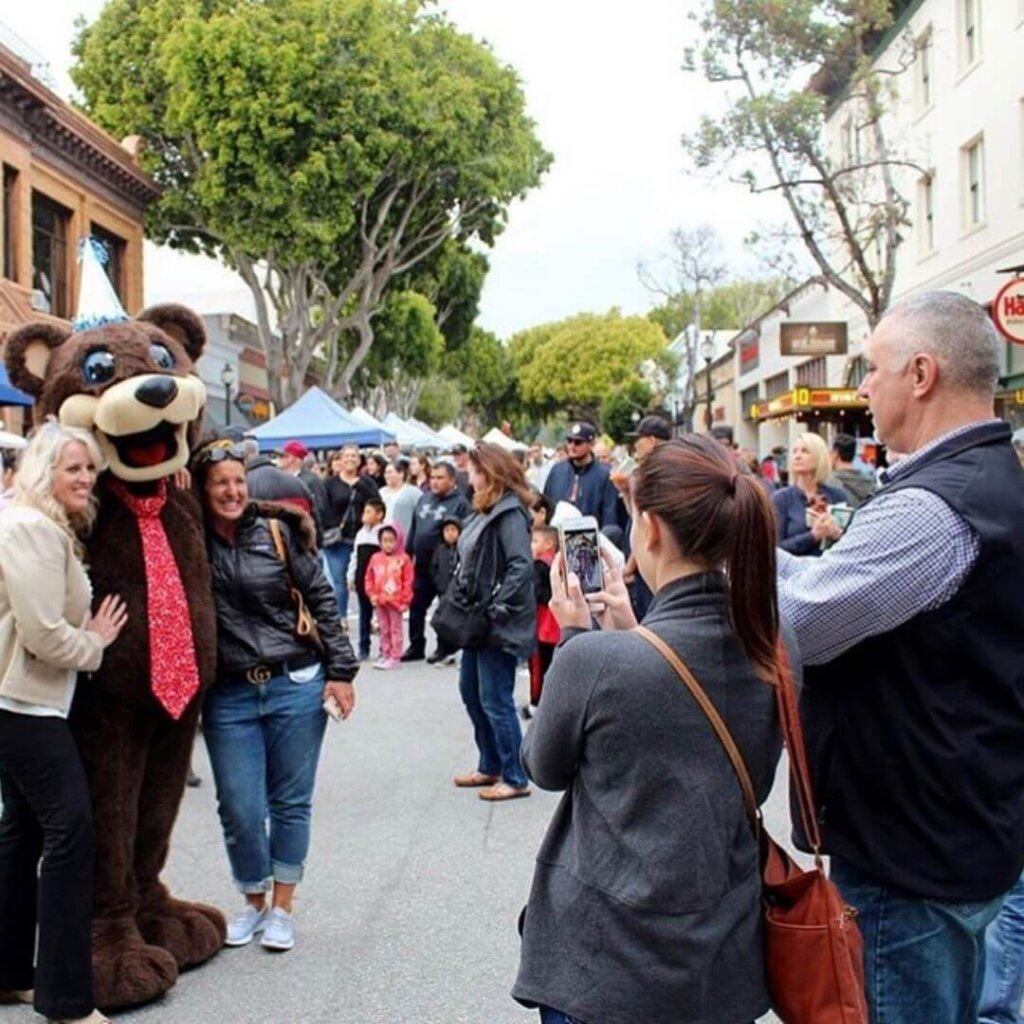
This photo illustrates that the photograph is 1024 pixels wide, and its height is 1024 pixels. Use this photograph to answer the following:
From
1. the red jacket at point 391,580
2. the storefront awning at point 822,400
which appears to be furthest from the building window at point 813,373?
the red jacket at point 391,580

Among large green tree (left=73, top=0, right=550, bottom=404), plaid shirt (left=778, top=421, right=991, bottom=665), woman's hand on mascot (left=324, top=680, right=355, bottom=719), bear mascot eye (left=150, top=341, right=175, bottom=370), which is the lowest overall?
woman's hand on mascot (left=324, top=680, right=355, bottom=719)

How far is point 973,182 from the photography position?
862 inches

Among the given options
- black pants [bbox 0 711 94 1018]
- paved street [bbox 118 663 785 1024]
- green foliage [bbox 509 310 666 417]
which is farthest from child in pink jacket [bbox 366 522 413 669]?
green foliage [bbox 509 310 666 417]

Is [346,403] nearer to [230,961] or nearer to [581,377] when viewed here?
[230,961]

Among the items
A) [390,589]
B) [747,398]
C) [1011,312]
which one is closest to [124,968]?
[390,589]

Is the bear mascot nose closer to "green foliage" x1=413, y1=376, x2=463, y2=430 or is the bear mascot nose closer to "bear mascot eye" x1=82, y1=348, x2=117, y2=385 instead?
"bear mascot eye" x1=82, y1=348, x2=117, y2=385

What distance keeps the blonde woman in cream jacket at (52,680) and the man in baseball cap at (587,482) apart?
5329 mm

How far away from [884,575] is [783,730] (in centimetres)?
34

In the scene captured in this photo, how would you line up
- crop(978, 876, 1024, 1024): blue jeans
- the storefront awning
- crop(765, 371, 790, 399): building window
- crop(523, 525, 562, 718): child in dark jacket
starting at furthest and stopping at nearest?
crop(765, 371, 790, 399): building window, the storefront awning, crop(523, 525, 562, 718): child in dark jacket, crop(978, 876, 1024, 1024): blue jeans

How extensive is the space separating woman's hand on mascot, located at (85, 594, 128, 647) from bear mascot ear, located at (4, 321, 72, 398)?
85cm

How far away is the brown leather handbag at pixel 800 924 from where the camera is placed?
213 centimetres

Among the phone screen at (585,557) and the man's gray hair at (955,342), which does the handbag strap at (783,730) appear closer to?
the phone screen at (585,557)

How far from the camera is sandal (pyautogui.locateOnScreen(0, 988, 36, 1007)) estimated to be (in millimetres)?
4062

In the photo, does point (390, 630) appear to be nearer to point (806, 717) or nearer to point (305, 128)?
point (806, 717)
